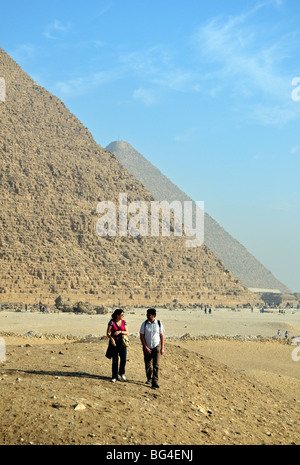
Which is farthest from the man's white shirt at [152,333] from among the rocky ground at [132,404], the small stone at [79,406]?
the small stone at [79,406]

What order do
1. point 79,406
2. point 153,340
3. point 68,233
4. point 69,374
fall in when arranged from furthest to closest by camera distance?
1. point 68,233
2. point 69,374
3. point 153,340
4. point 79,406

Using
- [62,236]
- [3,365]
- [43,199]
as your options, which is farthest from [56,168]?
[3,365]

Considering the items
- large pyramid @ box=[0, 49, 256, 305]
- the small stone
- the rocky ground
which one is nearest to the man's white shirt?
the rocky ground

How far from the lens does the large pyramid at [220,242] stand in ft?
570

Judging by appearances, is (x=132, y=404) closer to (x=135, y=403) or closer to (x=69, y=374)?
(x=135, y=403)

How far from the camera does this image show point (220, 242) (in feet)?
599

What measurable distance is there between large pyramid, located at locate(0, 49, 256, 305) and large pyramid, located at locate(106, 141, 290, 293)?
3498 inches

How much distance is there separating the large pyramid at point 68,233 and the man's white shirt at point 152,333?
42830 millimetres

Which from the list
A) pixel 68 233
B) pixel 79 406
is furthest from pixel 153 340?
pixel 68 233

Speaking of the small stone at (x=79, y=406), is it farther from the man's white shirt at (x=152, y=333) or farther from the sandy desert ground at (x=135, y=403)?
the man's white shirt at (x=152, y=333)

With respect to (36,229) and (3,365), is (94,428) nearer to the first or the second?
(3,365)

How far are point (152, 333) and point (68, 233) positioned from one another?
59.7 meters

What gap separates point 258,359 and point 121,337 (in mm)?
11032

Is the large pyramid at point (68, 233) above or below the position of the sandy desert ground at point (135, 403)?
above
